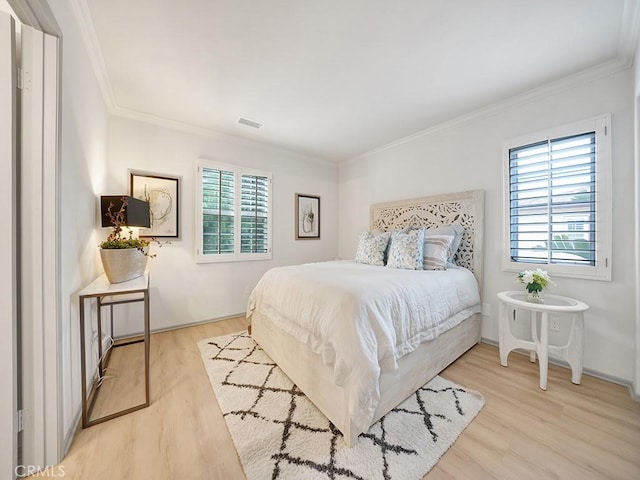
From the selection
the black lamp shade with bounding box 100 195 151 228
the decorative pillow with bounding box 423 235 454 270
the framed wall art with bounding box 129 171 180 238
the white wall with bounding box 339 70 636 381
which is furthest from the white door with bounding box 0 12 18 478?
the white wall with bounding box 339 70 636 381

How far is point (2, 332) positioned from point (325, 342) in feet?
5.02

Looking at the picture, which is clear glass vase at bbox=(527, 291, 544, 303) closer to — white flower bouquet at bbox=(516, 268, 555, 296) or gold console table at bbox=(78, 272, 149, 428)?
white flower bouquet at bbox=(516, 268, 555, 296)

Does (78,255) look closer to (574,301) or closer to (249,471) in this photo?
(249,471)

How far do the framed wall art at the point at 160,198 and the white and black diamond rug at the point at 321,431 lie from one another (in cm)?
181

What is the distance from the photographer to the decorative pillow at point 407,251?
2488mm

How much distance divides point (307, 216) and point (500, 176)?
2726 millimetres

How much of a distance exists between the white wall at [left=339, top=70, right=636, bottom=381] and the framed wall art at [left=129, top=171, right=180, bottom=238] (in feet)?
9.13

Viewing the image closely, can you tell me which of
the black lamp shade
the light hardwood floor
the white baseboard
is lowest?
the light hardwood floor

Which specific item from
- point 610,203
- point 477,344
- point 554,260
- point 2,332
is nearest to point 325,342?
point 2,332

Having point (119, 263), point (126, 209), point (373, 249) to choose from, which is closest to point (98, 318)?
point (119, 263)

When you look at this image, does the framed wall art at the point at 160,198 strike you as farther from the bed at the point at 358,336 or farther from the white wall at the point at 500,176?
the white wall at the point at 500,176

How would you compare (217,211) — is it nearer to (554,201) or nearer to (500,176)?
(500,176)

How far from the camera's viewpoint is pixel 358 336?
1.34 meters

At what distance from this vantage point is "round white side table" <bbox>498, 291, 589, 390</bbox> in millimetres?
1829
